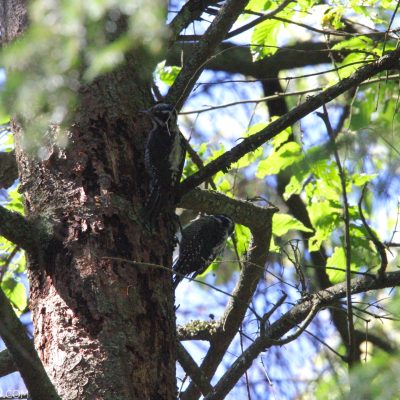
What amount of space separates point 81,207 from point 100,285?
35 cm

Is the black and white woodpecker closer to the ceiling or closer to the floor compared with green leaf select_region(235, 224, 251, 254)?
closer to the floor

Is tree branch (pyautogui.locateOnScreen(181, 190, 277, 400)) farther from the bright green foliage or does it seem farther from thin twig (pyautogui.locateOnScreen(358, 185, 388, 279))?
the bright green foliage

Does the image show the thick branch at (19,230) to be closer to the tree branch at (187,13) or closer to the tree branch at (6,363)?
the tree branch at (6,363)

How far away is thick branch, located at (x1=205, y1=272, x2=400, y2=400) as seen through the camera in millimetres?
2861

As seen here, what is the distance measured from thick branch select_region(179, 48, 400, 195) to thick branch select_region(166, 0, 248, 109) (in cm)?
A: 51

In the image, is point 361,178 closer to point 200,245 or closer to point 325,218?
point 325,218

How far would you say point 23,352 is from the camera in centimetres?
229

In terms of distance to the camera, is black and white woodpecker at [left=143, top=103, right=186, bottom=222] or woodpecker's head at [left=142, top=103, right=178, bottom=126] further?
woodpecker's head at [left=142, top=103, right=178, bottom=126]

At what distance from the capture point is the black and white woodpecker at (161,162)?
316 cm

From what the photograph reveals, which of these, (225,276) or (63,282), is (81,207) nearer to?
(63,282)

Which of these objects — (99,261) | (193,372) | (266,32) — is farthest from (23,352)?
(266,32)

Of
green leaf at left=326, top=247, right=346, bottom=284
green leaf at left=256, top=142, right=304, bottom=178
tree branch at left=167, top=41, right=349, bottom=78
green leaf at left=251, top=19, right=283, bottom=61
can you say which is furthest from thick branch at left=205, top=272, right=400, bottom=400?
tree branch at left=167, top=41, right=349, bottom=78

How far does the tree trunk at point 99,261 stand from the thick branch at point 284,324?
0.68 feet

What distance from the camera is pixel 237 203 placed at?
405 cm
